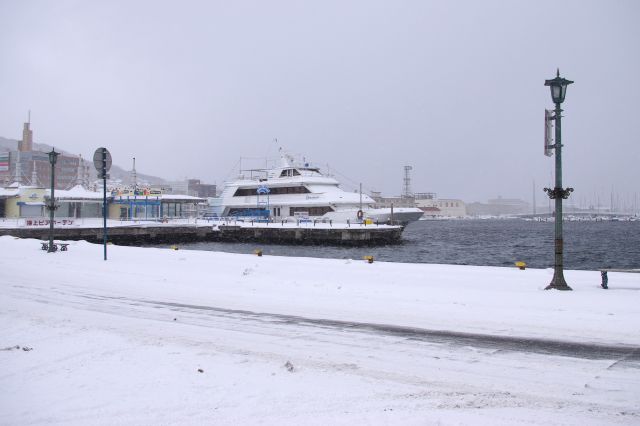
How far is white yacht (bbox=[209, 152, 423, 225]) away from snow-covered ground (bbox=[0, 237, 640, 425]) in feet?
123

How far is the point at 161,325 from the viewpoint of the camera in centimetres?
741

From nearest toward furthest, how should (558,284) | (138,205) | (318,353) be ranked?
(318,353), (558,284), (138,205)

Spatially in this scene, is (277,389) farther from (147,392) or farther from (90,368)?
→ (90,368)

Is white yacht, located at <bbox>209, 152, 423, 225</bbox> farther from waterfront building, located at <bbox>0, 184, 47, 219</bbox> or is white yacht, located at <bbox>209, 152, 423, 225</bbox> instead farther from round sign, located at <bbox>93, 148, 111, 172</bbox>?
round sign, located at <bbox>93, 148, 111, 172</bbox>

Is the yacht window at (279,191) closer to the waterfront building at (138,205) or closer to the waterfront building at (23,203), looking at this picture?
the waterfront building at (138,205)

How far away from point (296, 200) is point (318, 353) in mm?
50368

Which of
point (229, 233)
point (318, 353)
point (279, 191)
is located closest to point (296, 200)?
point (279, 191)

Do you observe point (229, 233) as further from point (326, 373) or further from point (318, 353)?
point (326, 373)

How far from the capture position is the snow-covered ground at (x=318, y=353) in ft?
13.9

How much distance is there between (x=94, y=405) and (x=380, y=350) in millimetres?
3235

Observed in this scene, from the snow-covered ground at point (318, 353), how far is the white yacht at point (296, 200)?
37.4 metres

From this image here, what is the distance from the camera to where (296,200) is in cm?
5609

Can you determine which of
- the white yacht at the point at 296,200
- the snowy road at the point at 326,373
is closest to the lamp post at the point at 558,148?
the snowy road at the point at 326,373

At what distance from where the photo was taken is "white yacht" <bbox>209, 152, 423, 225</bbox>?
1993 inches
